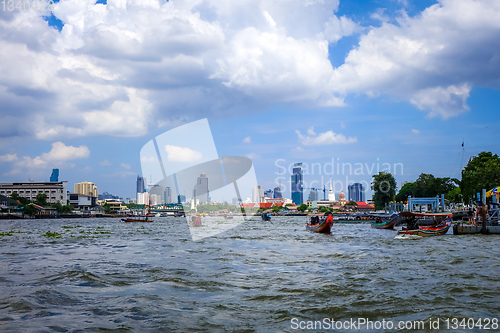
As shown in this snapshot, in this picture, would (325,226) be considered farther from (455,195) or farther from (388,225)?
(455,195)

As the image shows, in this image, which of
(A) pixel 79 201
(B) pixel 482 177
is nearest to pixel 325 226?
(B) pixel 482 177

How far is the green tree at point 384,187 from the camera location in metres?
105

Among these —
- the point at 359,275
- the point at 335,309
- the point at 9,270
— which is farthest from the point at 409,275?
the point at 9,270

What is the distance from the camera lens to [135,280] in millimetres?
12430

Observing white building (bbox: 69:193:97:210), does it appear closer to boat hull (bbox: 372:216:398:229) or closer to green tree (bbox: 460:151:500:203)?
boat hull (bbox: 372:216:398:229)

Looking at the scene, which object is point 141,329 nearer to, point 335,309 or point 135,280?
point 335,309

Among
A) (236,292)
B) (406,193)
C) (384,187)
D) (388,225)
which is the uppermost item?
(384,187)

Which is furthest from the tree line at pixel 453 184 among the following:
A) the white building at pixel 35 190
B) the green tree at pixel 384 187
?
the white building at pixel 35 190

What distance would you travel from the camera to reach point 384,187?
346 feet

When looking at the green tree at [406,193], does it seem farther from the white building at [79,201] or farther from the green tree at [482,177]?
the white building at [79,201]

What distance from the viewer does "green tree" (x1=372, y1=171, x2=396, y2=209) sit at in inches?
4144

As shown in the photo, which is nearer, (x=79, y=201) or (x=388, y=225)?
(x=388, y=225)

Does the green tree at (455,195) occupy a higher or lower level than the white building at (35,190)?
lower

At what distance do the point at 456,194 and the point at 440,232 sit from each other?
5868 cm
